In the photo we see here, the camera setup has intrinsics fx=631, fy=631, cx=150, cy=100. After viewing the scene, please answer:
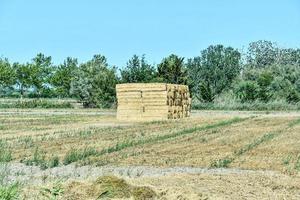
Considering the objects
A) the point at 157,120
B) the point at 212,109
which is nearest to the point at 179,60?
the point at 212,109

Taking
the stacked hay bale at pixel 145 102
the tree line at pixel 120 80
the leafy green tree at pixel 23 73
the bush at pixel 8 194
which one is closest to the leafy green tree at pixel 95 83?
the tree line at pixel 120 80

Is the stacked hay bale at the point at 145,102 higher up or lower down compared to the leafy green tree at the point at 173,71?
lower down

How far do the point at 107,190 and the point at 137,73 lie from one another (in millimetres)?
48793

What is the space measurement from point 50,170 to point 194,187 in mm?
3590

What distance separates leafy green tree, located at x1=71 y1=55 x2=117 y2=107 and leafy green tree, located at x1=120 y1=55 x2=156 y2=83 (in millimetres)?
1126

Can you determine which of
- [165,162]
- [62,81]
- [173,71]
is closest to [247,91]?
[173,71]

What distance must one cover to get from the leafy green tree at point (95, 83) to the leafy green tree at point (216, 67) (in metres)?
32.3

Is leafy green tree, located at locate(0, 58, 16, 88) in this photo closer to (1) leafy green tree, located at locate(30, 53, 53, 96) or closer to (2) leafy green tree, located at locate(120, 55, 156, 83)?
(1) leafy green tree, located at locate(30, 53, 53, 96)

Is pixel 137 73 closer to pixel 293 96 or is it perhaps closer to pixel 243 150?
pixel 293 96

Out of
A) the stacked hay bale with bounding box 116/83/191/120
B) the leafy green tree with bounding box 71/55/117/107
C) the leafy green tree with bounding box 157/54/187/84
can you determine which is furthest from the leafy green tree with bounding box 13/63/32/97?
the stacked hay bale with bounding box 116/83/191/120

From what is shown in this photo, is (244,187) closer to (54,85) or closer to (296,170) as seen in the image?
(296,170)

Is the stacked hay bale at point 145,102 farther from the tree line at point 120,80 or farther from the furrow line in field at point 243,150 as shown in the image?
the tree line at point 120,80

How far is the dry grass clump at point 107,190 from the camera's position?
8336 mm

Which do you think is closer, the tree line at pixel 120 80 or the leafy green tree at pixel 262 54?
the tree line at pixel 120 80
